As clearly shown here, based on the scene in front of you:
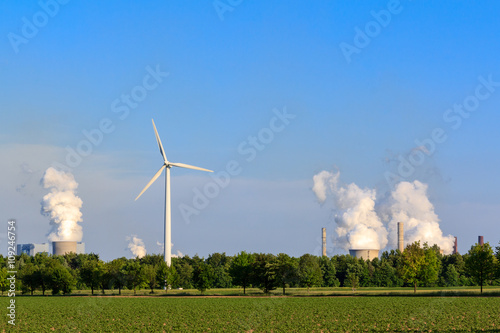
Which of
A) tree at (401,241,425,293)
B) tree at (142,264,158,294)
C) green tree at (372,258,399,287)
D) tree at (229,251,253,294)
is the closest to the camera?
tree at (401,241,425,293)

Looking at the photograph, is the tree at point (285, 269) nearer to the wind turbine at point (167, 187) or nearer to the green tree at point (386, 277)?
the wind turbine at point (167, 187)

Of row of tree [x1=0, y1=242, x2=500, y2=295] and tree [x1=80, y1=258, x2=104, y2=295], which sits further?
tree [x1=80, y1=258, x2=104, y2=295]

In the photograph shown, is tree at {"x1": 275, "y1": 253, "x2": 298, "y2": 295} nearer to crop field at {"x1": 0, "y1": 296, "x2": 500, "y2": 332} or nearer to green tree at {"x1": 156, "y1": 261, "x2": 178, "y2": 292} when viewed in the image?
green tree at {"x1": 156, "y1": 261, "x2": 178, "y2": 292}

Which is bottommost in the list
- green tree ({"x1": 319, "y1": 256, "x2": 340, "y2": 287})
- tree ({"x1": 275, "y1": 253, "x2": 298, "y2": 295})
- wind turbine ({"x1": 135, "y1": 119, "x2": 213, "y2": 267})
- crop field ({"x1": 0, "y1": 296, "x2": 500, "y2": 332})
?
→ green tree ({"x1": 319, "y1": 256, "x2": 340, "y2": 287})

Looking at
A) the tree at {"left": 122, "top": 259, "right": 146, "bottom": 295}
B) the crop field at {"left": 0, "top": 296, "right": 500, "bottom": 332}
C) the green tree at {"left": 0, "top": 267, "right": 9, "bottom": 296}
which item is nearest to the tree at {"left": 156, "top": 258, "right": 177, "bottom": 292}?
the tree at {"left": 122, "top": 259, "right": 146, "bottom": 295}

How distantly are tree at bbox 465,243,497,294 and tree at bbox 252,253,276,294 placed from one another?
3486 cm

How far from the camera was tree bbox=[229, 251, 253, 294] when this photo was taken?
127m

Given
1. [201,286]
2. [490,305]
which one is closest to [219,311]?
[490,305]

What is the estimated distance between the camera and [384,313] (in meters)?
69.6

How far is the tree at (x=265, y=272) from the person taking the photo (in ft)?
391

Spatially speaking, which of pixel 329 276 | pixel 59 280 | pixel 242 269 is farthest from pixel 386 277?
pixel 59 280

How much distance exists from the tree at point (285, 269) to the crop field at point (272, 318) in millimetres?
34303

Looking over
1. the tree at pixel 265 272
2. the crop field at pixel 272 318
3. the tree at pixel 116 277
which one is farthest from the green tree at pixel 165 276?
the crop field at pixel 272 318

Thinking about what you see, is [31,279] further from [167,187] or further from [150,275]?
[167,187]
